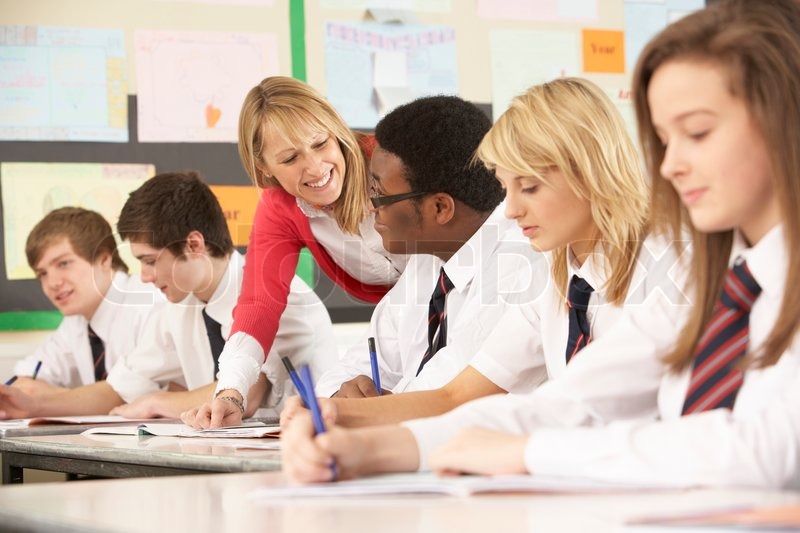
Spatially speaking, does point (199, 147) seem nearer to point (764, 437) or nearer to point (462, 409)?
point (462, 409)

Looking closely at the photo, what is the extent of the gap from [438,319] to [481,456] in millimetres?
1199

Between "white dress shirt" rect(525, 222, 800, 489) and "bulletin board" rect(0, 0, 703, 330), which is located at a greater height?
"bulletin board" rect(0, 0, 703, 330)

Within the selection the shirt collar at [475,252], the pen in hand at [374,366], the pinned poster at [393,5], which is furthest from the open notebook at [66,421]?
the pinned poster at [393,5]

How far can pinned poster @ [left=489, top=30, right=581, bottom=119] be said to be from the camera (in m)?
4.02

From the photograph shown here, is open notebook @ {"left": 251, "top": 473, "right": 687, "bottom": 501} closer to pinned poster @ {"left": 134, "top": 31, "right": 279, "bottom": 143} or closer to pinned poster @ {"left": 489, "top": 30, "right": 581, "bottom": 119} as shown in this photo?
pinned poster @ {"left": 134, "top": 31, "right": 279, "bottom": 143}

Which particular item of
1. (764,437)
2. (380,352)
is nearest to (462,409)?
(764,437)

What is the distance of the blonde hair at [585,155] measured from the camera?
5.72 ft

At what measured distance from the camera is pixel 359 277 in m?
2.86

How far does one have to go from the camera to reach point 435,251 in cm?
241

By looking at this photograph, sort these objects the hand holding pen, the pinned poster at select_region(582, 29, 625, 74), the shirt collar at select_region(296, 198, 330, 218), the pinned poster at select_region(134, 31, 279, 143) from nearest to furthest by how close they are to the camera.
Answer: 1. the shirt collar at select_region(296, 198, 330, 218)
2. the hand holding pen
3. the pinned poster at select_region(134, 31, 279, 143)
4. the pinned poster at select_region(582, 29, 625, 74)

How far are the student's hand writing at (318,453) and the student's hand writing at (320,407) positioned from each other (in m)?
0.44

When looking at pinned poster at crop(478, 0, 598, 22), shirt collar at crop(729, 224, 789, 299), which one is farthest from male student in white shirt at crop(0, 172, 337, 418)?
shirt collar at crop(729, 224, 789, 299)

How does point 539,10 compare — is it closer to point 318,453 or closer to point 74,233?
point 74,233

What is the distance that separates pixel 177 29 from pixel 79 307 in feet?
3.40
